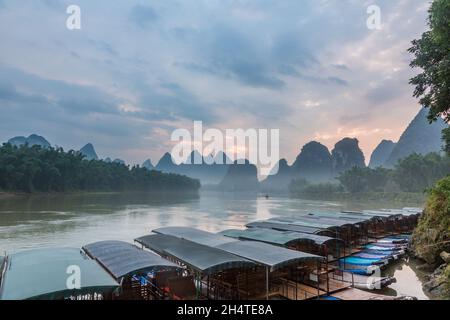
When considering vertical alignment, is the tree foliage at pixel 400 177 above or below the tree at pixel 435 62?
below

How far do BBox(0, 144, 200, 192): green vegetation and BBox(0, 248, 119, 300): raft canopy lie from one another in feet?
194

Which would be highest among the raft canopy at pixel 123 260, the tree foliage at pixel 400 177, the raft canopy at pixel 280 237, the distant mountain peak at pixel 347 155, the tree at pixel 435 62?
Result: the distant mountain peak at pixel 347 155

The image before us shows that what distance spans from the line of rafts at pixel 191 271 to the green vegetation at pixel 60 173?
57776 millimetres

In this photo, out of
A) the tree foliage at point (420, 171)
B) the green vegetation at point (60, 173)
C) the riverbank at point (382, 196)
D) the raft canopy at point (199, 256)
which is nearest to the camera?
the raft canopy at point (199, 256)

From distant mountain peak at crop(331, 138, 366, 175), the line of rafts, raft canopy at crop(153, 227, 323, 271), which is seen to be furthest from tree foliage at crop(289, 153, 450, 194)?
distant mountain peak at crop(331, 138, 366, 175)

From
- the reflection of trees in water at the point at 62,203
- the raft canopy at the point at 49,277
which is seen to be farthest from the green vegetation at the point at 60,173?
the raft canopy at the point at 49,277

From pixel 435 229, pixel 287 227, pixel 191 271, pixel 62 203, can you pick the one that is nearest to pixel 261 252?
pixel 191 271

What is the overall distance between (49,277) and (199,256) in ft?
16.0

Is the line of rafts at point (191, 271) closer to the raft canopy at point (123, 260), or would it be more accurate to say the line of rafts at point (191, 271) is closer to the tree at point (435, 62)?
the raft canopy at point (123, 260)

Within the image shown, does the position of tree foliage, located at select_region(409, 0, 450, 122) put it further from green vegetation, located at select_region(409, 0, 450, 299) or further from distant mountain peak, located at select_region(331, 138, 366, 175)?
distant mountain peak, located at select_region(331, 138, 366, 175)

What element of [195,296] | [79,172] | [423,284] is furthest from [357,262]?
[79,172]

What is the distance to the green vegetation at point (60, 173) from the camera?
6050cm

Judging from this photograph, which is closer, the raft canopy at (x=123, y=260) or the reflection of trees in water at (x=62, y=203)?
the raft canopy at (x=123, y=260)
